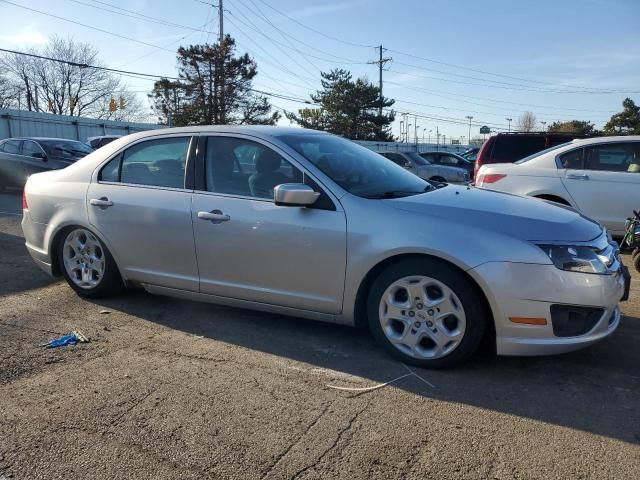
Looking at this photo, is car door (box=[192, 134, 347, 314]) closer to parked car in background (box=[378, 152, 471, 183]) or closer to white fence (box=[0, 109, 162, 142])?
parked car in background (box=[378, 152, 471, 183])

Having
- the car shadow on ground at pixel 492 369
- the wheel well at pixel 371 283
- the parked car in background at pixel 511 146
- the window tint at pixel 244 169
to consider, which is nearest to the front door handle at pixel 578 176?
the parked car in background at pixel 511 146

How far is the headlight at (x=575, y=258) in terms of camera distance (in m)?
3.28

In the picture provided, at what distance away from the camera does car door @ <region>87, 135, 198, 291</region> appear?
433 centimetres

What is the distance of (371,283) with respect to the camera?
3713 millimetres

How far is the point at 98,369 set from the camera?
3578mm

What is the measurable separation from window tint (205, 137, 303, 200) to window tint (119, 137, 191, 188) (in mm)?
271

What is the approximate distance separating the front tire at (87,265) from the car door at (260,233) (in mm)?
1057

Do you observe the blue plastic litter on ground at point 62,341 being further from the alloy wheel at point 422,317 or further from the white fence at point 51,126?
the white fence at point 51,126

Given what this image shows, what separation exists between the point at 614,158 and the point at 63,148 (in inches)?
500

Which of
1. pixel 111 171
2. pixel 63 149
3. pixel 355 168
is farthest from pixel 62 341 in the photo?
pixel 63 149

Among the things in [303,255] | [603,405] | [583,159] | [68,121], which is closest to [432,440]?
[603,405]

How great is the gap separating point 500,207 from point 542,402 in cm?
128

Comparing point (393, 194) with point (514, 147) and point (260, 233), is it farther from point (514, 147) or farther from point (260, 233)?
point (514, 147)

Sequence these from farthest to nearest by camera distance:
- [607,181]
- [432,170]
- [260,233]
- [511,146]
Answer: [432,170]
[511,146]
[607,181]
[260,233]
